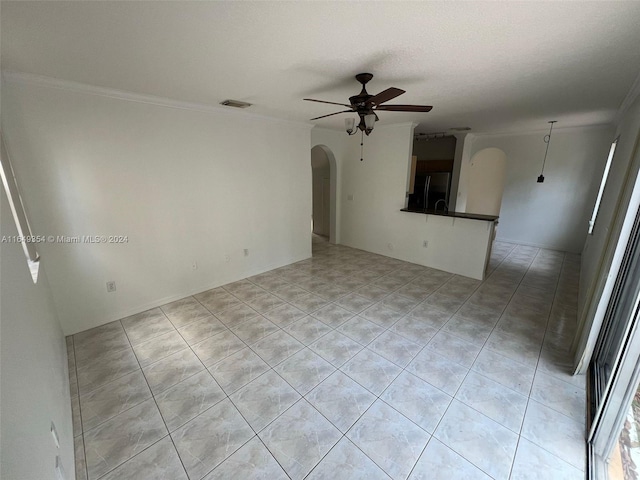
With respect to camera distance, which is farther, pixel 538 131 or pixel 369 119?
pixel 538 131

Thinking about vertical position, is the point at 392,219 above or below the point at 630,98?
below

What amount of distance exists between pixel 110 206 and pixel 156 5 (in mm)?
2176

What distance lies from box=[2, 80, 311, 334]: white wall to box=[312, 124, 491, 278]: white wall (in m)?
1.41

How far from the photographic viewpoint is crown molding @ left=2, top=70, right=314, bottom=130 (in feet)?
7.18

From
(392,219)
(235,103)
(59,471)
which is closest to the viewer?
(59,471)

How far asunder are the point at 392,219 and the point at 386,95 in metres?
3.25

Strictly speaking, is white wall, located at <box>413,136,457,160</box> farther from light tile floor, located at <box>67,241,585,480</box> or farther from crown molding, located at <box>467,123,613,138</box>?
light tile floor, located at <box>67,241,585,480</box>

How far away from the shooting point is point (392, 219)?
5027 millimetres

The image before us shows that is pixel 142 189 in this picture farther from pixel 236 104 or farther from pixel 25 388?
pixel 25 388

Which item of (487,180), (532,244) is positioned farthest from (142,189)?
(487,180)

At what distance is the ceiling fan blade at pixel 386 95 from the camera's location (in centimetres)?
188

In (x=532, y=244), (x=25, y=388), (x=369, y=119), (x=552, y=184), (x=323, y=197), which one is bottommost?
(x=532, y=244)

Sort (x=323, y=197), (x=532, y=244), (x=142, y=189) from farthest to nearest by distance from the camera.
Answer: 1. (x=323, y=197)
2. (x=532, y=244)
3. (x=142, y=189)

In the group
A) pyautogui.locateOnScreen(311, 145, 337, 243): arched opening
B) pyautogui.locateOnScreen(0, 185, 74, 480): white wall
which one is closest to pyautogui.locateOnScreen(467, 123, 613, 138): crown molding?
pyautogui.locateOnScreen(311, 145, 337, 243): arched opening
